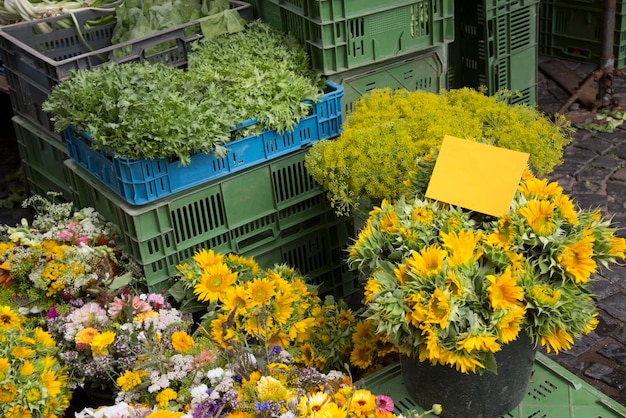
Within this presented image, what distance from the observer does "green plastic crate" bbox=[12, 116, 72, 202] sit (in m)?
4.49

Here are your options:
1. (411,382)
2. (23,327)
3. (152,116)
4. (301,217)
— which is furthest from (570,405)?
(23,327)

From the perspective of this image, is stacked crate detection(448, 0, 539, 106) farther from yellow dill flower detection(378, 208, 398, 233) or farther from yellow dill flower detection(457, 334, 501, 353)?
yellow dill flower detection(457, 334, 501, 353)

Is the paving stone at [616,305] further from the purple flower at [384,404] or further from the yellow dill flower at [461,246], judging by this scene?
the purple flower at [384,404]

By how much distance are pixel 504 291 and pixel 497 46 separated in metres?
2.89

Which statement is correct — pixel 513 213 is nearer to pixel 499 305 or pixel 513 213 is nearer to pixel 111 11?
pixel 499 305

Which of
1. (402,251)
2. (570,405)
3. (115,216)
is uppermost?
(402,251)

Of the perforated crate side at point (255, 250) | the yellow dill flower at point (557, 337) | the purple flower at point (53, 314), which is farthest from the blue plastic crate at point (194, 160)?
the yellow dill flower at point (557, 337)

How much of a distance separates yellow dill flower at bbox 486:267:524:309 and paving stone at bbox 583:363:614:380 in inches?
58.6

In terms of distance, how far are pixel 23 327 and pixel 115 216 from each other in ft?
2.22

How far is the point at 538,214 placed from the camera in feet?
9.09

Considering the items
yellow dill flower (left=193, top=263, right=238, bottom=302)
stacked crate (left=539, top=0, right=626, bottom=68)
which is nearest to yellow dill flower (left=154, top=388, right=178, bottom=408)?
yellow dill flower (left=193, top=263, right=238, bottom=302)

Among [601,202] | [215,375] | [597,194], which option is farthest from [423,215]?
[597,194]

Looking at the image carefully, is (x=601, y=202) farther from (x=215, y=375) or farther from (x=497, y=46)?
(x=215, y=375)

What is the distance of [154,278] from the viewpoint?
3738 mm
